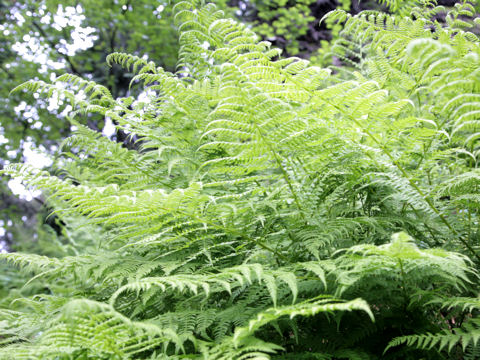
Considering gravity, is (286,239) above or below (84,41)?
below

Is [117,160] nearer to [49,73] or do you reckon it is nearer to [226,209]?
[226,209]

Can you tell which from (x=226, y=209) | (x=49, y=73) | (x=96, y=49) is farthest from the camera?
(x=96, y=49)

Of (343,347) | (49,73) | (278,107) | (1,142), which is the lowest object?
(343,347)

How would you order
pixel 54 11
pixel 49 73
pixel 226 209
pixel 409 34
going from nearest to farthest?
pixel 226 209 → pixel 409 34 → pixel 54 11 → pixel 49 73

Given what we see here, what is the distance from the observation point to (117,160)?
172 centimetres

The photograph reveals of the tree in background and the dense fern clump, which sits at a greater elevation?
the tree in background

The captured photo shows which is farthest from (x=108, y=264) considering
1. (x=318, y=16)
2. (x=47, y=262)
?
(x=318, y=16)

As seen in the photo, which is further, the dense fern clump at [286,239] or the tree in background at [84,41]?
the tree in background at [84,41]

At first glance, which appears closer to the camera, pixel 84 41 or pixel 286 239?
pixel 286 239

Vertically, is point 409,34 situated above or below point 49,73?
below

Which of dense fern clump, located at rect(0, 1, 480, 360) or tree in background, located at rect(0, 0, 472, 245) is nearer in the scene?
dense fern clump, located at rect(0, 1, 480, 360)

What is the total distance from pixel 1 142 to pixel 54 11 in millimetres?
2240

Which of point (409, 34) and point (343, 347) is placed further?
point (409, 34)

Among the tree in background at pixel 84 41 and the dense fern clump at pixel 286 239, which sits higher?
the tree in background at pixel 84 41
